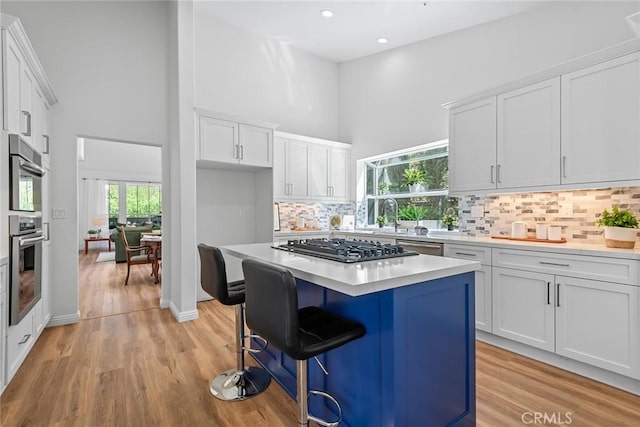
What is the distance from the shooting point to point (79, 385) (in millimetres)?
2250

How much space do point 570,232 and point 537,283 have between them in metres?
0.71

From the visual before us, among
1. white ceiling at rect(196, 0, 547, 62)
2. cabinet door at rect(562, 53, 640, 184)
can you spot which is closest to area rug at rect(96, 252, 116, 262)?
white ceiling at rect(196, 0, 547, 62)

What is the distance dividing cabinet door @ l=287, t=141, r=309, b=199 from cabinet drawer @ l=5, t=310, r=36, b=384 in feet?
9.91

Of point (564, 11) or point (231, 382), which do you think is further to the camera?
point (564, 11)

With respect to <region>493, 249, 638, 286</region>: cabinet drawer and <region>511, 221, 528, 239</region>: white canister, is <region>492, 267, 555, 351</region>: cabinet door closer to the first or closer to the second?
<region>493, 249, 638, 286</region>: cabinet drawer

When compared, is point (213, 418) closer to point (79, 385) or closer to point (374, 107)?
point (79, 385)

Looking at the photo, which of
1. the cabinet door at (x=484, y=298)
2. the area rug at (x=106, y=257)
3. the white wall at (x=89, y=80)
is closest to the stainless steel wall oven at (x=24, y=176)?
the white wall at (x=89, y=80)

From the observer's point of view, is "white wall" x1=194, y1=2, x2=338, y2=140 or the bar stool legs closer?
the bar stool legs

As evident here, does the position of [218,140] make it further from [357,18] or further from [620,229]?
[620,229]

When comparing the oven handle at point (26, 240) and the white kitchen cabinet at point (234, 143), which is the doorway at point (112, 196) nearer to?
the white kitchen cabinet at point (234, 143)

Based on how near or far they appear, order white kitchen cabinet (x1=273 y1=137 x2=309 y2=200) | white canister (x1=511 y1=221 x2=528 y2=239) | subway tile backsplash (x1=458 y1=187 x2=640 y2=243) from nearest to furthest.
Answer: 1. subway tile backsplash (x1=458 y1=187 x2=640 y2=243)
2. white canister (x1=511 y1=221 x2=528 y2=239)
3. white kitchen cabinet (x1=273 y1=137 x2=309 y2=200)

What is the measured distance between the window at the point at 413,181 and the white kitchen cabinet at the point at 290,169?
1.07 meters

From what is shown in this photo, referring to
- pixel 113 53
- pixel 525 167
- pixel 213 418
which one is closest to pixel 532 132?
pixel 525 167

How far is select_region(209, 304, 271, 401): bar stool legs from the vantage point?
2.11 metres
